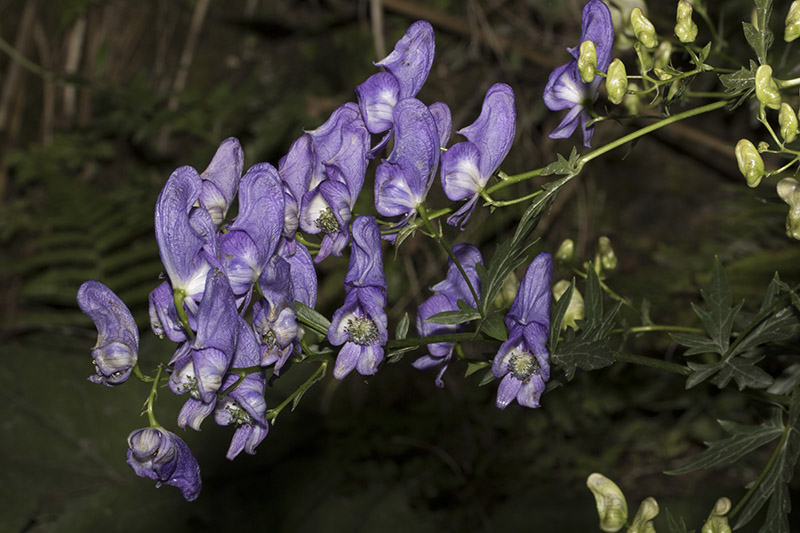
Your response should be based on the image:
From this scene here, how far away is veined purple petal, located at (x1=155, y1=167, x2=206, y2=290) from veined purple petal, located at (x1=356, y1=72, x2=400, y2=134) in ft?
0.85

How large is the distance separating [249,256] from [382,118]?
0.27m

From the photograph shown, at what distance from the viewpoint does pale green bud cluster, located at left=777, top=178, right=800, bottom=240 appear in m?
0.94

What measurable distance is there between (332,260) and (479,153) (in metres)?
2.15

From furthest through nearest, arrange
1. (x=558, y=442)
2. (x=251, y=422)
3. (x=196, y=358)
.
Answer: (x=558, y=442) → (x=251, y=422) → (x=196, y=358)

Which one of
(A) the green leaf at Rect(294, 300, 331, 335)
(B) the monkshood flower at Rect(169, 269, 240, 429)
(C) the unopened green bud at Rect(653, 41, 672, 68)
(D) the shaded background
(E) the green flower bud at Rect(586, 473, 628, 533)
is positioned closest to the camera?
(B) the monkshood flower at Rect(169, 269, 240, 429)

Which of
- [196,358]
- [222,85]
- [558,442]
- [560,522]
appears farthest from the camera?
[222,85]

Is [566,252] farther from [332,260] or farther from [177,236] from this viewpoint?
[332,260]

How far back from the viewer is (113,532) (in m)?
2.36

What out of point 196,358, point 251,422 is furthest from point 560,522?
point 196,358

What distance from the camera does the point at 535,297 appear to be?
38.3 inches

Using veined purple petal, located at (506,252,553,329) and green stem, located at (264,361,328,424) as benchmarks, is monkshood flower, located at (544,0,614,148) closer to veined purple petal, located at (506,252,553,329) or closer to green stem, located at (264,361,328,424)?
veined purple petal, located at (506,252,553,329)

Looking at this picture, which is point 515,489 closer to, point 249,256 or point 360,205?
point 360,205

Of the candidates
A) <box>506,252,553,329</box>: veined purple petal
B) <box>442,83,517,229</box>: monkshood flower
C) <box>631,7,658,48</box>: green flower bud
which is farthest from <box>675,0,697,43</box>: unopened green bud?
<box>506,252,553,329</box>: veined purple petal

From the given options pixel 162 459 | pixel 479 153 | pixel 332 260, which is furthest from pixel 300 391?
pixel 332 260
